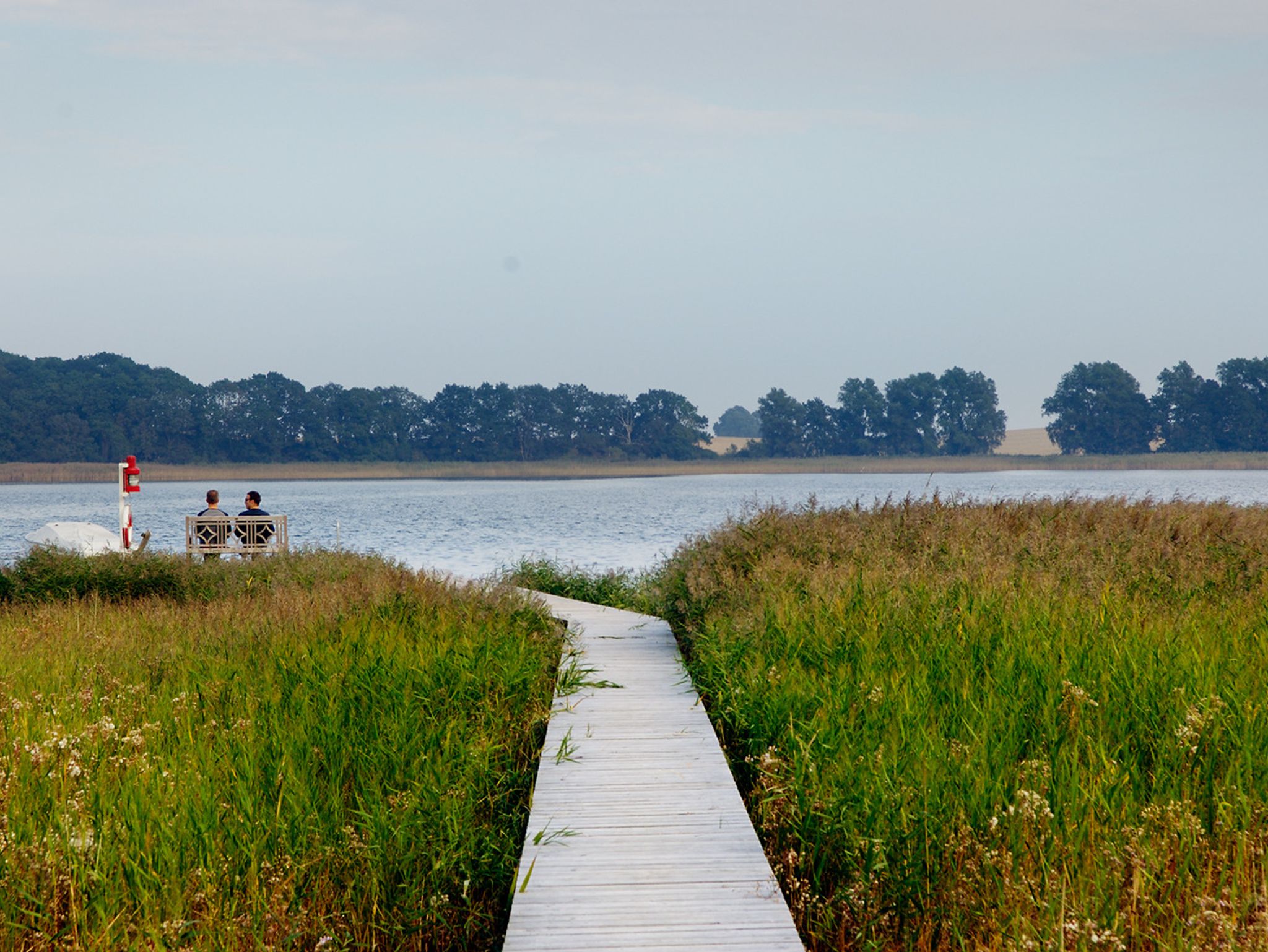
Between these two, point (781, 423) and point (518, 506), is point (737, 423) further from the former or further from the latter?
point (518, 506)

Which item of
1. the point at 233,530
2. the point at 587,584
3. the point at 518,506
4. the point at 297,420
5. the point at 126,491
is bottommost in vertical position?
the point at 518,506

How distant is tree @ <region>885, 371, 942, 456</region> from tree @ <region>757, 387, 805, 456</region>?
8.31m

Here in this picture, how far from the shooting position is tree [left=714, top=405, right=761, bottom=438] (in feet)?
521

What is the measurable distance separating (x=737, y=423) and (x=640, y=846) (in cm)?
15609

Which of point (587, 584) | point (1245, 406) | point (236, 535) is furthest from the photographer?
point (1245, 406)

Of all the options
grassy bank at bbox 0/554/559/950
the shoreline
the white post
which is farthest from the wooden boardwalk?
the shoreline

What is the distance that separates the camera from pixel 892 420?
92.6m

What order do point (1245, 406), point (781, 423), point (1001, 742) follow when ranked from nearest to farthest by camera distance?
point (1001, 742), point (1245, 406), point (781, 423)

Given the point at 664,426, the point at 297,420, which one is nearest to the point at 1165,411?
the point at 664,426

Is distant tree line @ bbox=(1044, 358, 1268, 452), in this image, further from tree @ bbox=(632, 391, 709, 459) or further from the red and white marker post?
the red and white marker post

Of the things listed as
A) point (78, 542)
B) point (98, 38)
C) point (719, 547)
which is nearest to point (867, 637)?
point (719, 547)

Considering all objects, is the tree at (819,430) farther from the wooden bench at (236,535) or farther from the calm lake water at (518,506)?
the wooden bench at (236,535)

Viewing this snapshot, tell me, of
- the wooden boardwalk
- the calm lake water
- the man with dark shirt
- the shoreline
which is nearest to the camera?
the wooden boardwalk

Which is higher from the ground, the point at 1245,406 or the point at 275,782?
the point at 1245,406
